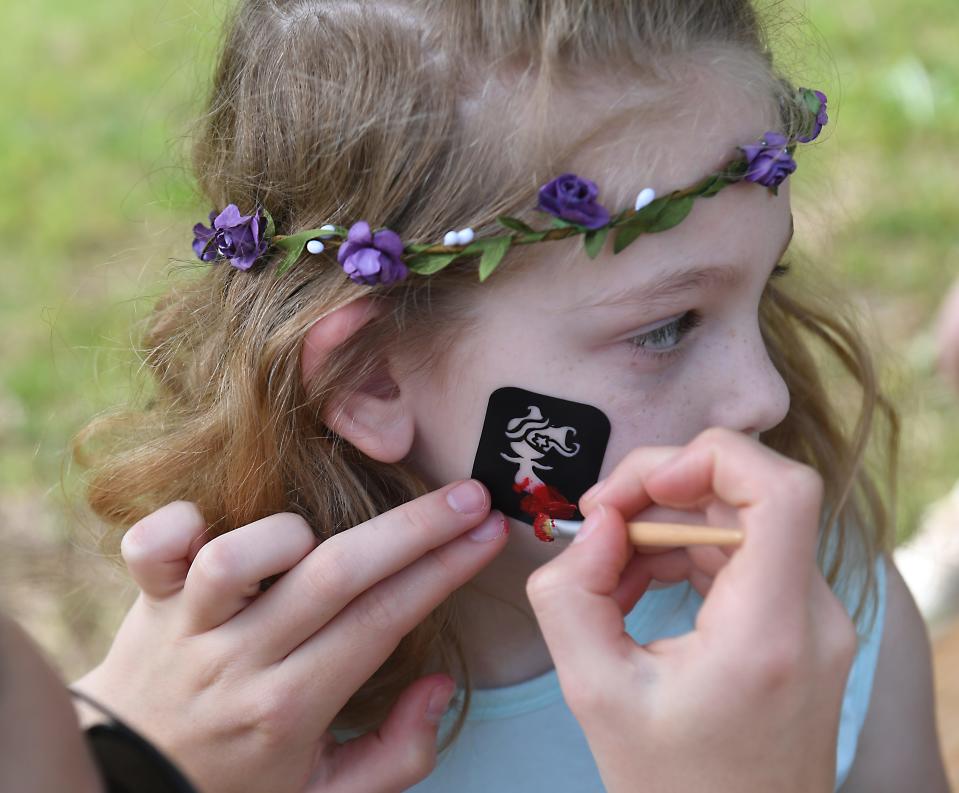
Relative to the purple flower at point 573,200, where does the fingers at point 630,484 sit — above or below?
below

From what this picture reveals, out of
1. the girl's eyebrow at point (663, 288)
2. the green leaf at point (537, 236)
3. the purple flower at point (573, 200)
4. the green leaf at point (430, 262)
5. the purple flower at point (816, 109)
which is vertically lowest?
the girl's eyebrow at point (663, 288)

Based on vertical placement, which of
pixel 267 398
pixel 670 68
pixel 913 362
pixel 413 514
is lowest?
pixel 913 362

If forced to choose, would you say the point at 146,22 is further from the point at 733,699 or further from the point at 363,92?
the point at 733,699

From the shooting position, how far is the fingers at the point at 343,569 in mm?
1487

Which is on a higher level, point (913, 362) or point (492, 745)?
point (492, 745)

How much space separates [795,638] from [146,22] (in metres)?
5.70

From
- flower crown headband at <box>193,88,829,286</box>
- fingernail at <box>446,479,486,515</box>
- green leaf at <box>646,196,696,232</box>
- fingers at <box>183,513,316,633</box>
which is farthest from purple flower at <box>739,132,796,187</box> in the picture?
fingers at <box>183,513,316,633</box>

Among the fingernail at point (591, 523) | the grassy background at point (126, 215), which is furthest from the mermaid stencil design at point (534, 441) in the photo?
the grassy background at point (126, 215)

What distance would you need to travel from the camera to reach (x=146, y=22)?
593 cm

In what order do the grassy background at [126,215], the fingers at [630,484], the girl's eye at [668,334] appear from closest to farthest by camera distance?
1. the fingers at [630,484]
2. the girl's eye at [668,334]
3. the grassy background at [126,215]

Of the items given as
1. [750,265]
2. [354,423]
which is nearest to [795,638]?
[750,265]

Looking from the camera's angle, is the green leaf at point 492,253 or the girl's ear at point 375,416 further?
the girl's ear at point 375,416

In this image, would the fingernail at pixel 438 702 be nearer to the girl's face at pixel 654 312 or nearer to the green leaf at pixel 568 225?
the girl's face at pixel 654 312

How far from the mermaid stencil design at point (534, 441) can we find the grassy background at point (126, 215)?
2.54 ft
